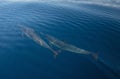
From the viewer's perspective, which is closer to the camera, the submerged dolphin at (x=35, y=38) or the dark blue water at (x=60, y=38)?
the dark blue water at (x=60, y=38)

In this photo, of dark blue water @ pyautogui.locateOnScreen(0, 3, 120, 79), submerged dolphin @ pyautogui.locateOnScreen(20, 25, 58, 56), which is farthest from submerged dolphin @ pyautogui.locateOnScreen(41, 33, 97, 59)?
submerged dolphin @ pyautogui.locateOnScreen(20, 25, 58, 56)

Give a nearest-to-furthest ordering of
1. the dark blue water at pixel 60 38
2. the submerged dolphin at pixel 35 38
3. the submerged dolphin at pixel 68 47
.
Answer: the dark blue water at pixel 60 38, the submerged dolphin at pixel 68 47, the submerged dolphin at pixel 35 38

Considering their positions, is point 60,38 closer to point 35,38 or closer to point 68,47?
point 35,38

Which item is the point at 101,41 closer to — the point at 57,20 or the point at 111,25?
the point at 111,25

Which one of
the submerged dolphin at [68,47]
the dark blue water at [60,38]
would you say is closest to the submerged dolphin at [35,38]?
the dark blue water at [60,38]

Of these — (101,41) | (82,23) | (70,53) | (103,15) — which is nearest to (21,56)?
(70,53)

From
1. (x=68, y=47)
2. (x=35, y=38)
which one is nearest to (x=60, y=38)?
(x=35, y=38)

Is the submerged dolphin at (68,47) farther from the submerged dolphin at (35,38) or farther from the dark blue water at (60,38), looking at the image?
the submerged dolphin at (35,38)

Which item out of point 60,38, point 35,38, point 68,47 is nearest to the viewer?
point 68,47
